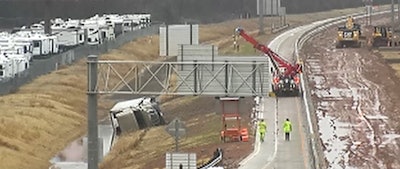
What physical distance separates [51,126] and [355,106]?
18.2m

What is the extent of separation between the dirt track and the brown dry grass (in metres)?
6.72

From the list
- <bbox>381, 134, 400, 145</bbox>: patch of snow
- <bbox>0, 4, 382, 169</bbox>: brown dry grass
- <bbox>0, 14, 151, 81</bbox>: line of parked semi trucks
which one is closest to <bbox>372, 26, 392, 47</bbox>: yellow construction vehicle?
<bbox>0, 4, 382, 169</bbox>: brown dry grass

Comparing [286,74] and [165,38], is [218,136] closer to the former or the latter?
[165,38]

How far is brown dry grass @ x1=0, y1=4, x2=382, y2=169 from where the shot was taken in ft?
160

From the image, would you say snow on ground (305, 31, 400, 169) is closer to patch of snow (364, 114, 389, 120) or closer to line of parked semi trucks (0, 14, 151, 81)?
patch of snow (364, 114, 389, 120)

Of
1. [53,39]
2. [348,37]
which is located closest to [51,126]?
[53,39]

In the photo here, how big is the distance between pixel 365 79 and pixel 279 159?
30.5 meters

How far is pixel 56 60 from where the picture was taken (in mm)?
85062

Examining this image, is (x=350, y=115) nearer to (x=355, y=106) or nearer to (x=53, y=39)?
(x=355, y=106)

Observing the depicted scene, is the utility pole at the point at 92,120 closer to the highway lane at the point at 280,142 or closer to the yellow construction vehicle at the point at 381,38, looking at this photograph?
the highway lane at the point at 280,142

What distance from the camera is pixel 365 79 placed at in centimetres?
6812

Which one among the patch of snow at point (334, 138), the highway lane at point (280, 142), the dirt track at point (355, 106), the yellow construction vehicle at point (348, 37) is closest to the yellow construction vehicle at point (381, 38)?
the yellow construction vehicle at point (348, 37)

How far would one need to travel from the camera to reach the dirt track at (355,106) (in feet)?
139

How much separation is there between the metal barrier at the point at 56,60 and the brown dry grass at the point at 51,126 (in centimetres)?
67
